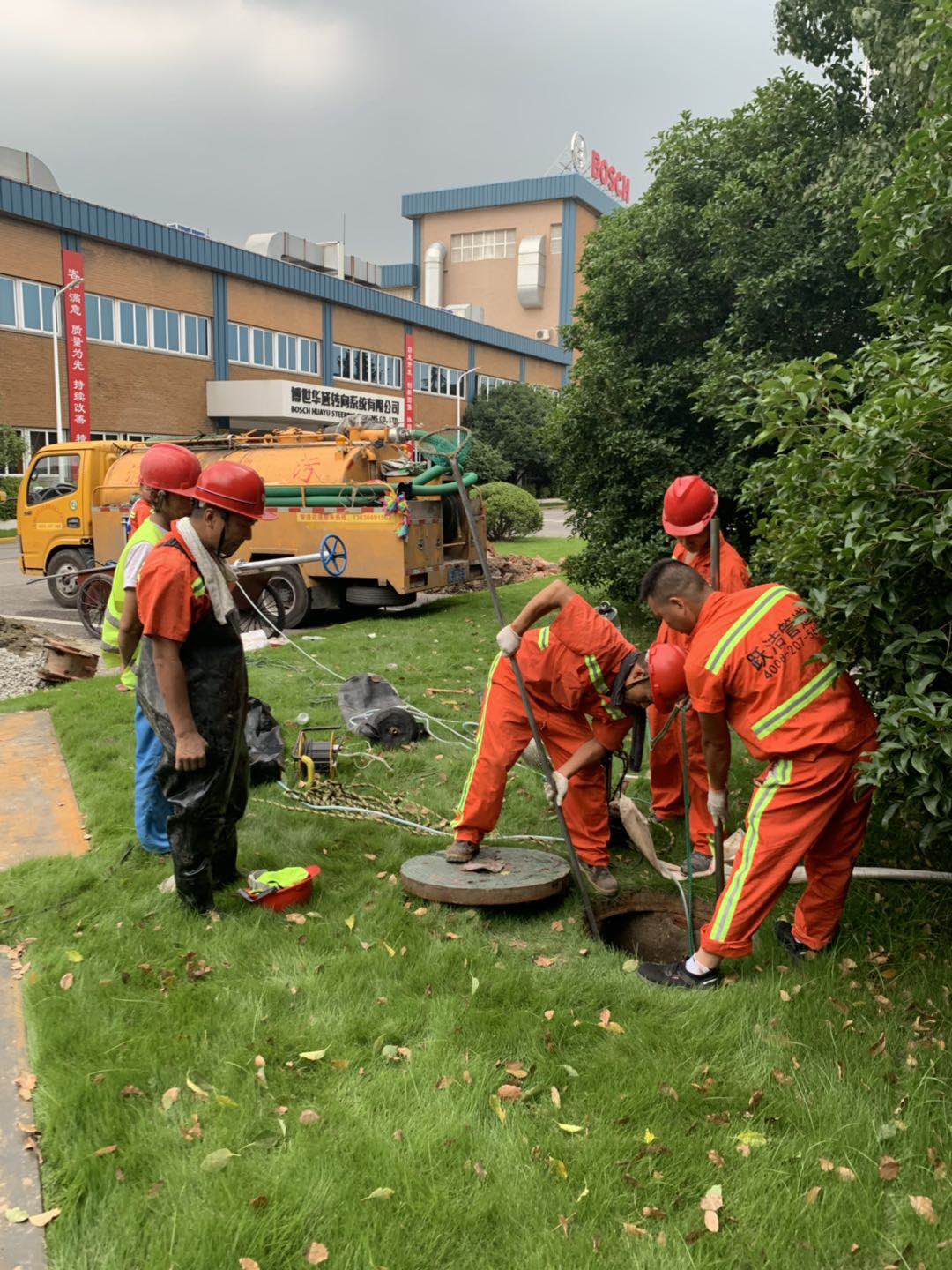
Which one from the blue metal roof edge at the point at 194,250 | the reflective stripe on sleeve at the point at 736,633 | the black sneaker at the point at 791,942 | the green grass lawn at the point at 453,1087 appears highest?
the blue metal roof edge at the point at 194,250

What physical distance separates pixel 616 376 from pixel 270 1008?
800 cm

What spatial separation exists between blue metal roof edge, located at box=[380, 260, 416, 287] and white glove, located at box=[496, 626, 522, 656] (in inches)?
2876

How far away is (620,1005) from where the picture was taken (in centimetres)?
341

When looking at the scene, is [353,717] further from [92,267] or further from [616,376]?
[92,267]

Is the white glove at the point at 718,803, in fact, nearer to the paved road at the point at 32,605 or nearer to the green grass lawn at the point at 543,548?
the paved road at the point at 32,605

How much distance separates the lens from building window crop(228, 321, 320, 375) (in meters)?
35.9

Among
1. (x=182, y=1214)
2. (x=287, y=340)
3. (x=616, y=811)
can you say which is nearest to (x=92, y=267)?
(x=287, y=340)

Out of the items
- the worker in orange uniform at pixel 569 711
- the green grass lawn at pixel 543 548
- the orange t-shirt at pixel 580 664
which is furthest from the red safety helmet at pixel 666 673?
the green grass lawn at pixel 543 548

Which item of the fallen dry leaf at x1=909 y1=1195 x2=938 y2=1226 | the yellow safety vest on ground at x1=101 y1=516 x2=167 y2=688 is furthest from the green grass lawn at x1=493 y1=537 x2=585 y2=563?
the fallen dry leaf at x1=909 y1=1195 x2=938 y2=1226

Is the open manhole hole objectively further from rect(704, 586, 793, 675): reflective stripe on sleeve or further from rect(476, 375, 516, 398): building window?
rect(476, 375, 516, 398): building window

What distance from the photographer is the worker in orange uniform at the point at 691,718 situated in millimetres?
4910

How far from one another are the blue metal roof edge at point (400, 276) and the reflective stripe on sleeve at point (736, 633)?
73.7 meters

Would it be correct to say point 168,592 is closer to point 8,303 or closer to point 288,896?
point 288,896

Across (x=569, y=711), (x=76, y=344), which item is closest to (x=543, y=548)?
(x=76, y=344)
